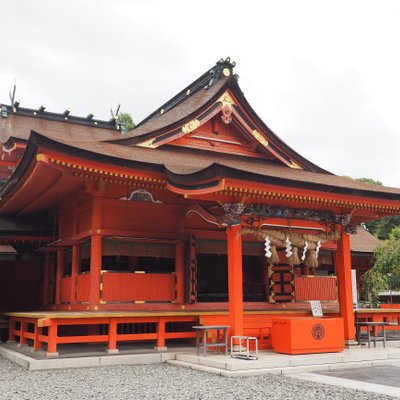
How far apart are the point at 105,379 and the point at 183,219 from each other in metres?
5.44

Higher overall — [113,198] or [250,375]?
[113,198]

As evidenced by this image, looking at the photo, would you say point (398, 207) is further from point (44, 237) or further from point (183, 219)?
point (44, 237)

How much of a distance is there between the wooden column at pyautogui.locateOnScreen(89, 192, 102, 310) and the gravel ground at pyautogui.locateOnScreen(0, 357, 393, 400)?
7.85 feet

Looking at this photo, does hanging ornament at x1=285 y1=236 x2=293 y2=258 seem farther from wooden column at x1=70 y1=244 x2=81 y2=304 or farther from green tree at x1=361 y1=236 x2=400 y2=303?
green tree at x1=361 y1=236 x2=400 y2=303

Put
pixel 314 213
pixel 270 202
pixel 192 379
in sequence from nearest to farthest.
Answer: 1. pixel 192 379
2. pixel 270 202
3. pixel 314 213

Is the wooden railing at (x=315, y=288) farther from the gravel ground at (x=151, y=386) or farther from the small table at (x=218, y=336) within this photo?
the gravel ground at (x=151, y=386)

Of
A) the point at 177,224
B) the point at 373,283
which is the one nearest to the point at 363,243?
the point at 373,283

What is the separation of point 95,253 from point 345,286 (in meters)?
6.36

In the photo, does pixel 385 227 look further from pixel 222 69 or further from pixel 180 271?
pixel 180 271

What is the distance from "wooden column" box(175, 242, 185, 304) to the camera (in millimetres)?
13109

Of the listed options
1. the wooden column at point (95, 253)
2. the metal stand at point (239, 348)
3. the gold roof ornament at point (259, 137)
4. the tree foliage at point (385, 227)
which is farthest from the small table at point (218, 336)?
the tree foliage at point (385, 227)

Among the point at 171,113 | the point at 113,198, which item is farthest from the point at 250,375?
the point at 171,113

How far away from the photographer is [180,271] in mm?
13258

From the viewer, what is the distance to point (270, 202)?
1184 cm
